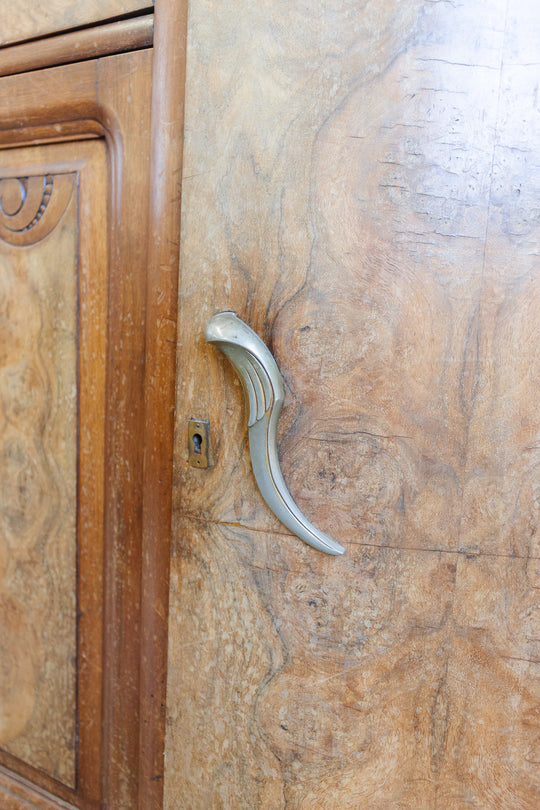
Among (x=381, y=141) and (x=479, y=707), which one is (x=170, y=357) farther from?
(x=479, y=707)

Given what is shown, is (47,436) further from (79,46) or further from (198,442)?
(79,46)

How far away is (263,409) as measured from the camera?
42 cm

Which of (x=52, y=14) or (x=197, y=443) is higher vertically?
(x=52, y=14)

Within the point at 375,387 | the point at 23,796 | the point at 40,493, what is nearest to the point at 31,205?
the point at 40,493

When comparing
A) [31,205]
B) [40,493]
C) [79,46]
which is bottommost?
[40,493]

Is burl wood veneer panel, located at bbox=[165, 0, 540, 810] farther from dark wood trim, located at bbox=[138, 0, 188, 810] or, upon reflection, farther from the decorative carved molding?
the decorative carved molding

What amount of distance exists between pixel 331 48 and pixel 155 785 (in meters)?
0.68

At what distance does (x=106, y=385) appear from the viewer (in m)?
0.53

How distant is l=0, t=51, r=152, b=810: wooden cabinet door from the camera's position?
0.50 m

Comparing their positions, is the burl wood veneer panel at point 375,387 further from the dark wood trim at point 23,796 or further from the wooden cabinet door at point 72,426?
the dark wood trim at point 23,796

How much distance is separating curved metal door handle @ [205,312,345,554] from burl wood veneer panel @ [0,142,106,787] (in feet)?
0.59

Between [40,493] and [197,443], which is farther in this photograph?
[40,493]

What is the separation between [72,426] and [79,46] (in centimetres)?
37

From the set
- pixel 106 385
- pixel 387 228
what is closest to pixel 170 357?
pixel 106 385
